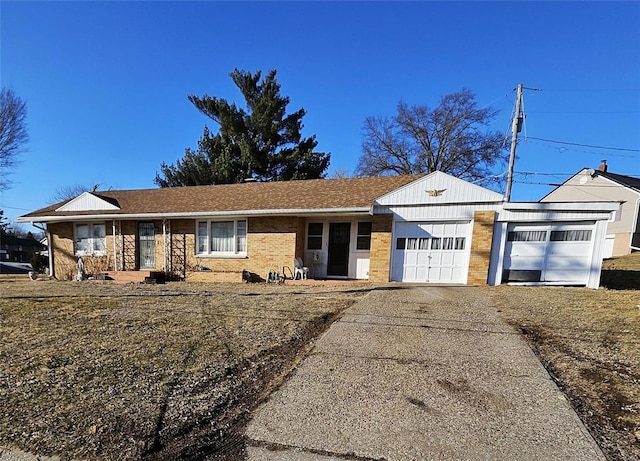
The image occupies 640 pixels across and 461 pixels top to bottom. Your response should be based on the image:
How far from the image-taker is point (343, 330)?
4.67m

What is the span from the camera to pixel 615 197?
22.5 m

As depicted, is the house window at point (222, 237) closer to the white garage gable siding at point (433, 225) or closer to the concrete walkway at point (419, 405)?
the white garage gable siding at point (433, 225)

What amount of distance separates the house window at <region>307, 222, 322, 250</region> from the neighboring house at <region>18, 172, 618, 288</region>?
4 cm

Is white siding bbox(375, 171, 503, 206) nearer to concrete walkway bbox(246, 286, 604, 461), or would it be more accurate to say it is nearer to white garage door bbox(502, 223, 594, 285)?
white garage door bbox(502, 223, 594, 285)

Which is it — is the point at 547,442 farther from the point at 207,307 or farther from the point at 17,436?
the point at 207,307

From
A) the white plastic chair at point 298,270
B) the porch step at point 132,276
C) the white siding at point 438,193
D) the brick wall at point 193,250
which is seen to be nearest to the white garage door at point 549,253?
the white siding at point 438,193

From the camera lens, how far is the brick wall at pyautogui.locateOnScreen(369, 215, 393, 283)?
9.80m

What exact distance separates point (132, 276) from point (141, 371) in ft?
32.2

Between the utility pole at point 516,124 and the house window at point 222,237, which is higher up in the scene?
the utility pole at point 516,124

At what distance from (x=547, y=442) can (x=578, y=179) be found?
1224 inches

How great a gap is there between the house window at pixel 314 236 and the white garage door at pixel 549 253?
20.5ft

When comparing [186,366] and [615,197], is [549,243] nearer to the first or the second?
[186,366]

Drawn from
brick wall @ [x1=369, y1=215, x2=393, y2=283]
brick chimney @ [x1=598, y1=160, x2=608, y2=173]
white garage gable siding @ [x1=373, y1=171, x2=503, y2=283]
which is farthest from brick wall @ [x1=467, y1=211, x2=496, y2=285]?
brick chimney @ [x1=598, y1=160, x2=608, y2=173]

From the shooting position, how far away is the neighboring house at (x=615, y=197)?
814 inches
